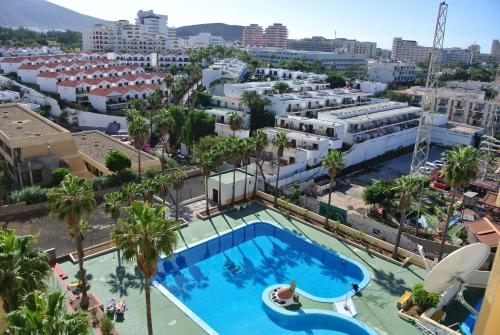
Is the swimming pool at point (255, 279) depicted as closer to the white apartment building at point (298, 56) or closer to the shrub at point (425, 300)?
the shrub at point (425, 300)

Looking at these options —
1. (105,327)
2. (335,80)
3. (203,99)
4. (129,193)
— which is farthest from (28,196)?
(335,80)

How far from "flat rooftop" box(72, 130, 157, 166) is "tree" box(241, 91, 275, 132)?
29.7m

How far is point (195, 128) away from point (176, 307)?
43454 millimetres

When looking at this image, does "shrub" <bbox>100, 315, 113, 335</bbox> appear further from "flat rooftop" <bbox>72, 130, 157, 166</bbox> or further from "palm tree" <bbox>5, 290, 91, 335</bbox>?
"flat rooftop" <bbox>72, 130, 157, 166</bbox>

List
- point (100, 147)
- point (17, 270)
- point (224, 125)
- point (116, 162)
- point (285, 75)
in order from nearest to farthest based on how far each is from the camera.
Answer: point (17, 270) → point (116, 162) → point (100, 147) → point (224, 125) → point (285, 75)

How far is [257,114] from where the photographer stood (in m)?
80.7

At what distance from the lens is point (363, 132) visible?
72.8 metres

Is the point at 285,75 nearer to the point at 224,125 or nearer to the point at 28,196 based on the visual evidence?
the point at 224,125

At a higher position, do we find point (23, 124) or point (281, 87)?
point (281, 87)

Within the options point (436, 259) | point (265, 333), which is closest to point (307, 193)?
point (436, 259)

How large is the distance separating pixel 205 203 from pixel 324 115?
3725cm

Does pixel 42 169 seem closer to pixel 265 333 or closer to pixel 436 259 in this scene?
pixel 265 333

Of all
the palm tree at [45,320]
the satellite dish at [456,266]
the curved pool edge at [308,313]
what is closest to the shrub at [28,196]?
the curved pool edge at [308,313]

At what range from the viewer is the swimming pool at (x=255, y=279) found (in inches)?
1144
